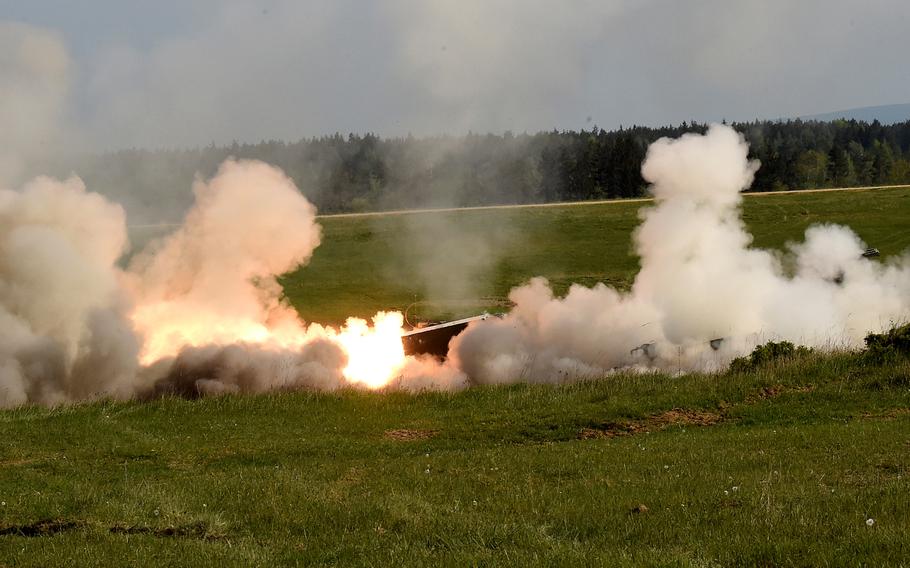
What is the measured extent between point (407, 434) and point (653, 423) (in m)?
6.21

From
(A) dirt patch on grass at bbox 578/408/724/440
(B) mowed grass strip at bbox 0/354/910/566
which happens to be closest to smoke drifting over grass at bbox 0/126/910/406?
(B) mowed grass strip at bbox 0/354/910/566

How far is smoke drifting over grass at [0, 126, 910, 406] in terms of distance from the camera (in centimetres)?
3153

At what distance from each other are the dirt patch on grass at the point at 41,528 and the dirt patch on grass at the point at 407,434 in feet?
34.3

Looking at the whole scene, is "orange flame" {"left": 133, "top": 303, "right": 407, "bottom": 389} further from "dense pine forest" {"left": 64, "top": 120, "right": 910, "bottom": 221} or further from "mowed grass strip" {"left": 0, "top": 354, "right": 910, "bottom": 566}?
"dense pine forest" {"left": 64, "top": 120, "right": 910, "bottom": 221}

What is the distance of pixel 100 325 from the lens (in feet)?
107

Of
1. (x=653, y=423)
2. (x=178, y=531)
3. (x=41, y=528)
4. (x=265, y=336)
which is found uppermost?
(x=265, y=336)

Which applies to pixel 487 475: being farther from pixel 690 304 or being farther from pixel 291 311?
pixel 291 311

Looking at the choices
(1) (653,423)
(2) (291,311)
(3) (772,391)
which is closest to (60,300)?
(2) (291,311)

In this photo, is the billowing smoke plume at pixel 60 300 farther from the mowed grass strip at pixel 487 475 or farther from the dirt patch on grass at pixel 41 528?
the dirt patch on grass at pixel 41 528

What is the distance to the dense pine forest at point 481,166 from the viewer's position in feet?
193

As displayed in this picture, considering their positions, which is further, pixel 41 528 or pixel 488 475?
pixel 488 475

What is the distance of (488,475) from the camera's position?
16234 mm

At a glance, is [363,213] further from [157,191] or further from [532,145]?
[157,191]

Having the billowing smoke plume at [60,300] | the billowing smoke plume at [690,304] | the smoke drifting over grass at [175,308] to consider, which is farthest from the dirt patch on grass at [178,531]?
the billowing smoke plume at [690,304]
